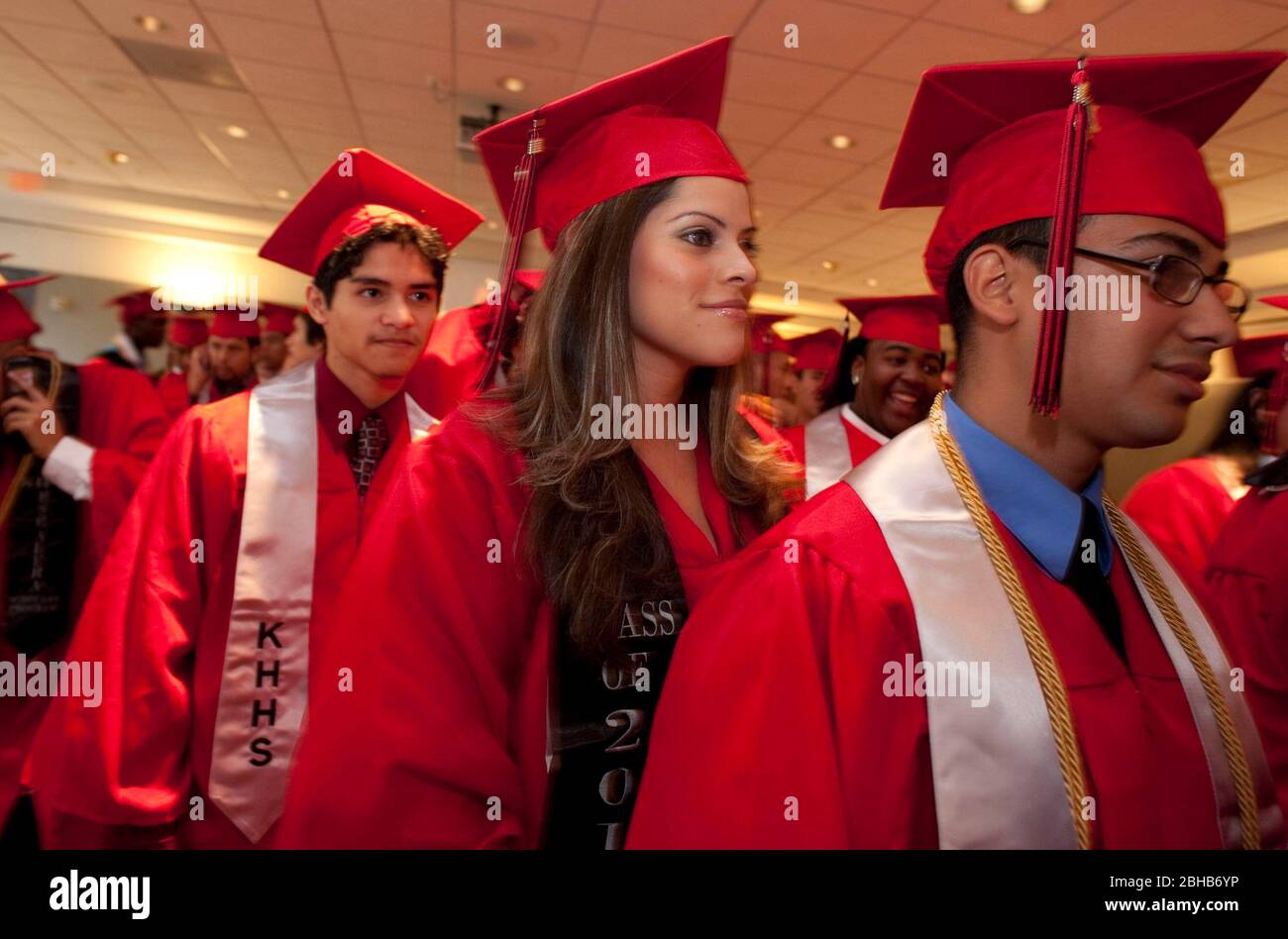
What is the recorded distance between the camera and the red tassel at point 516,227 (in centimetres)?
138

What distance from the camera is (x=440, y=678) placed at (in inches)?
42.7

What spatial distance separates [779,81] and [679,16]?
3.32 feet

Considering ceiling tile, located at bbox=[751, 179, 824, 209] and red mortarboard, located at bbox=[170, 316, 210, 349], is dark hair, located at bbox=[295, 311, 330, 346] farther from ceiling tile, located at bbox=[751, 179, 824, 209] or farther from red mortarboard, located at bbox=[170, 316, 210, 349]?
ceiling tile, located at bbox=[751, 179, 824, 209]

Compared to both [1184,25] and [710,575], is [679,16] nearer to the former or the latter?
[1184,25]

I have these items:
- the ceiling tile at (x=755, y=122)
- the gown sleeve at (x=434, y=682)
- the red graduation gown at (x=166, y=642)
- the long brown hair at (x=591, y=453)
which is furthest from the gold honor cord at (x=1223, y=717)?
the ceiling tile at (x=755, y=122)

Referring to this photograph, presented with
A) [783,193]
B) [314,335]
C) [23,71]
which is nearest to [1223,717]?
[314,335]

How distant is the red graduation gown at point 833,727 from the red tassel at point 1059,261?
0.25 m

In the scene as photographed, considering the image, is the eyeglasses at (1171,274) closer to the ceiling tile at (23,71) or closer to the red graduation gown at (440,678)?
the red graduation gown at (440,678)

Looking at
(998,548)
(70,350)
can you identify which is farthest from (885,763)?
(70,350)

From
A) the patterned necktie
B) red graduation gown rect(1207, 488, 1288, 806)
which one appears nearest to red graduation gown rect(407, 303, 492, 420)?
the patterned necktie

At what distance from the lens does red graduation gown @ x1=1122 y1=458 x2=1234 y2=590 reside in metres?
3.04
